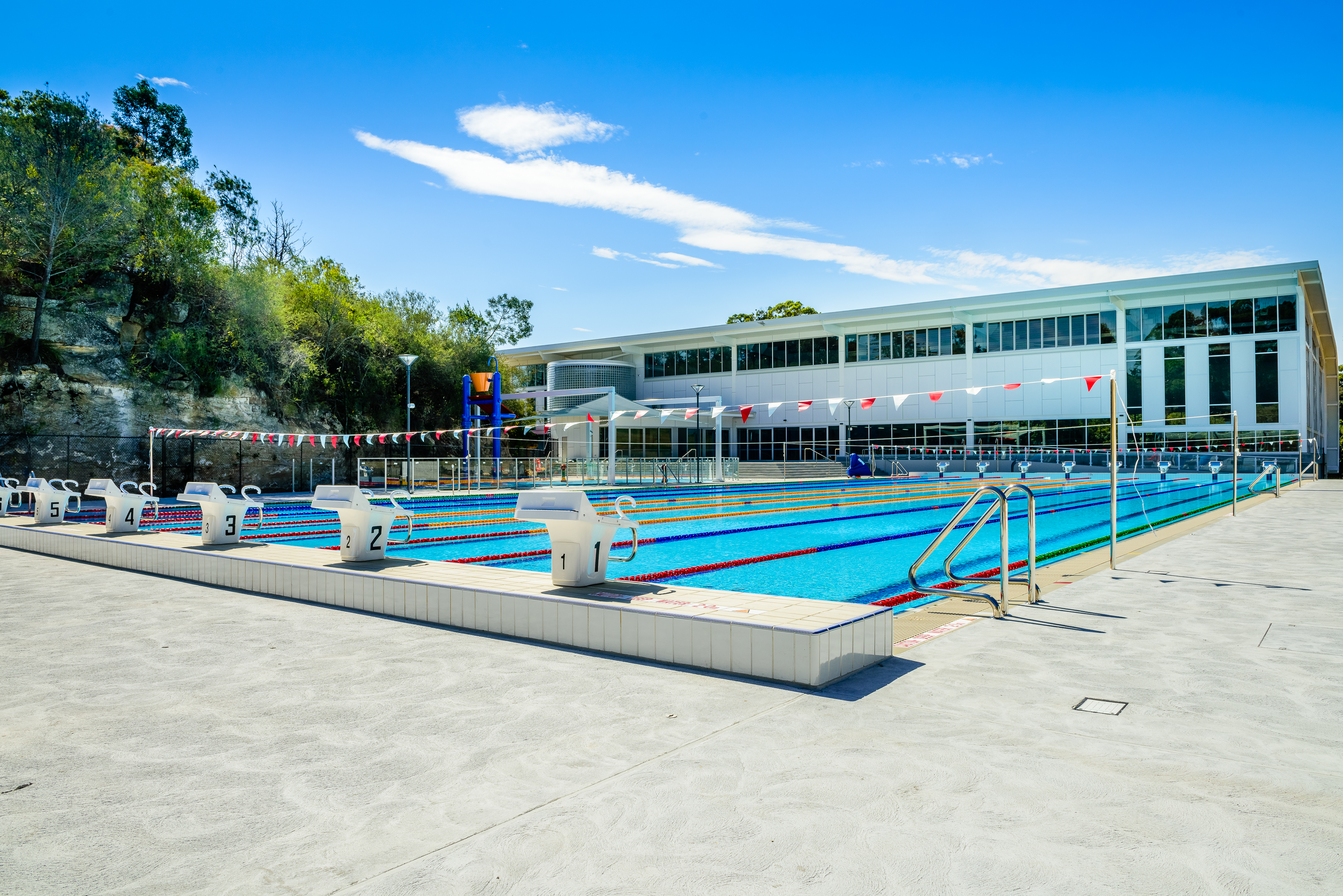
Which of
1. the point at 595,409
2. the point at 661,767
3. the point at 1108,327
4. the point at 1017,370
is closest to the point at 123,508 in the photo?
the point at 661,767

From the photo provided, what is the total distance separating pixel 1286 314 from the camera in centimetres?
3222

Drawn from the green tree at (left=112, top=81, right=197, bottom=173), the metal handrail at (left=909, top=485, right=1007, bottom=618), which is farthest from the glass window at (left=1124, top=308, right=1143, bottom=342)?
the green tree at (left=112, top=81, right=197, bottom=173)

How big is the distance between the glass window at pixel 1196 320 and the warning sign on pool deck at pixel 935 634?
3499 cm

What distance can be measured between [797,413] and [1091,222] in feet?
76.3

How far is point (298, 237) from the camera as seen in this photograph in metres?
41.6

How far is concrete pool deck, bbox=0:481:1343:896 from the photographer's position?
7.05ft

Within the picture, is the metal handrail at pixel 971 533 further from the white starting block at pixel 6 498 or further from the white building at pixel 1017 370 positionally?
the white building at pixel 1017 370

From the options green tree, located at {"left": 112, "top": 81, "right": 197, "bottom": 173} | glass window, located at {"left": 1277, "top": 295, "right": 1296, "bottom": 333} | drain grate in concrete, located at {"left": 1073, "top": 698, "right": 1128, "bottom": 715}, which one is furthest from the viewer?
green tree, located at {"left": 112, "top": 81, "right": 197, "bottom": 173}

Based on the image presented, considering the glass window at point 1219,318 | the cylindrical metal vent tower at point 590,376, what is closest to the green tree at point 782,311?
the cylindrical metal vent tower at point 590,376

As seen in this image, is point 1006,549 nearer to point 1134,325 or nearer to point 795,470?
point 795,470

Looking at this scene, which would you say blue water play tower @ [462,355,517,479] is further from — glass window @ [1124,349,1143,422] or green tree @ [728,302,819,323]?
green tree @ [728,302,819,323]

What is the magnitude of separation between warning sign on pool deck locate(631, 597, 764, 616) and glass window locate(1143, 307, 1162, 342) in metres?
36.8

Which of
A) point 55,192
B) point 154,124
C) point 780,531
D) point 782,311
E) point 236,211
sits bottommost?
point 780,531

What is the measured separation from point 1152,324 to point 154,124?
47169 millimetres
